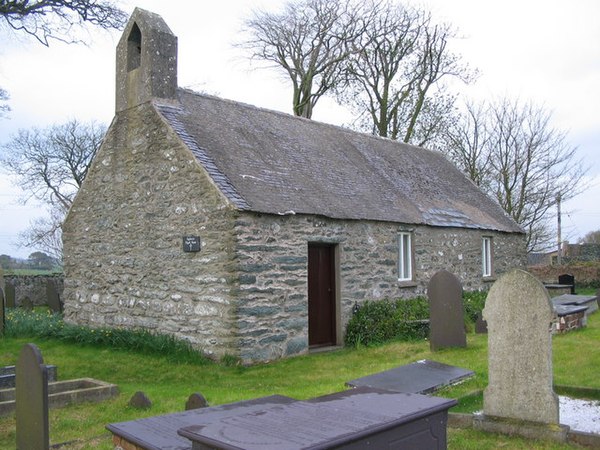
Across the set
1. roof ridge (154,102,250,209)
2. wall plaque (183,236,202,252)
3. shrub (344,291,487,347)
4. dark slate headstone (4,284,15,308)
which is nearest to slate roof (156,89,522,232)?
roof ridge (154,102,250,209)

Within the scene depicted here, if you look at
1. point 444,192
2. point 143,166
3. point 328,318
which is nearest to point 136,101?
point 143,166

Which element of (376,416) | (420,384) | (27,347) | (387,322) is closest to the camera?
(376,416)

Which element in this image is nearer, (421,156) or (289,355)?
(289,355)

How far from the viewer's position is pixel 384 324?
536 inches

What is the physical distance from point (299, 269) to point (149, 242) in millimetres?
3335

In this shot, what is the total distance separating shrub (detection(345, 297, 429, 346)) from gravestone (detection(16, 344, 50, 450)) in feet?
27.3

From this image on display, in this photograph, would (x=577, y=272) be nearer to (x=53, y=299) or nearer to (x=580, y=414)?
(x=53, y=299)

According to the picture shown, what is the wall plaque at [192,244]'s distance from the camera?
39.0 ft

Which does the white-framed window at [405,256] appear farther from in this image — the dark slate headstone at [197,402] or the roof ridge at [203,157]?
the dark slate headstone at [197,402]

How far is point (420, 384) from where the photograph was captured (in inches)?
298

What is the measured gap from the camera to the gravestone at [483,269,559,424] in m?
6.32

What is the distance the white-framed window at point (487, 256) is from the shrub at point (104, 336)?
10.5 meters

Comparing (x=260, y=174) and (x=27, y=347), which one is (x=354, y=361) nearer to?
(x=260, y=174)

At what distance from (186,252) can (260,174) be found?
2.23 meters
